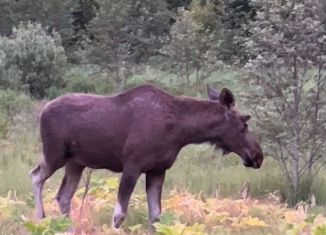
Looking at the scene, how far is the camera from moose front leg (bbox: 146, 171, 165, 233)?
336 inches

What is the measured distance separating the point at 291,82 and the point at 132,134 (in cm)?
557

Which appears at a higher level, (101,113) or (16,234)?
(101,113)

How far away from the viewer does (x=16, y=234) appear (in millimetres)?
7273

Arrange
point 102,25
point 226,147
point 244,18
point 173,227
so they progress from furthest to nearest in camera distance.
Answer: point 244,18
point 102,25
point 226,147
point 173,227

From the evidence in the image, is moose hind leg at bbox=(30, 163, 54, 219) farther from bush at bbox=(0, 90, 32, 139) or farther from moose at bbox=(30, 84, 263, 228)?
bush at bbox=(0, 90, 32, 139)

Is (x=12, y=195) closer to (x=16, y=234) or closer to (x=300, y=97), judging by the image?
(x=16, y=234)

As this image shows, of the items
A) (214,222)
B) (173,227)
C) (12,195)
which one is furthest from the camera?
(12,195)

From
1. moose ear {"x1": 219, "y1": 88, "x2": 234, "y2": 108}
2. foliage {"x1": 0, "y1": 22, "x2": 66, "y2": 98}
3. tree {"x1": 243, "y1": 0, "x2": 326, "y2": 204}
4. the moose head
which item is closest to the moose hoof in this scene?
the moose head

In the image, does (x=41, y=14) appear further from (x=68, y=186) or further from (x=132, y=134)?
(x=132, y=134)

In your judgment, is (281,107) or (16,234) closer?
(16,234)

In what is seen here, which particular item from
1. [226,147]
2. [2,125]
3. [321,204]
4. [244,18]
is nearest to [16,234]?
[226,147]

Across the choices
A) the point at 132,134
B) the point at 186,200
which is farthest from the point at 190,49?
the point at 132,134

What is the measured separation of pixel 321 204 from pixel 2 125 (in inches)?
371

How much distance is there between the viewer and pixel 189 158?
1592 centimetres
